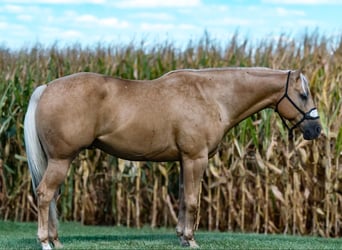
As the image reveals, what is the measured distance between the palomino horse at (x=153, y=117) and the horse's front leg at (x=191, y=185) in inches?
0.4

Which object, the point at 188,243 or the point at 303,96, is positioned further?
the point at 303,96

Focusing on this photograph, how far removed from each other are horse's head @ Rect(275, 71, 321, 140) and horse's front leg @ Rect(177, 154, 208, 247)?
112cm

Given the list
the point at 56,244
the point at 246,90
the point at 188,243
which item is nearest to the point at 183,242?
the point at 188,243

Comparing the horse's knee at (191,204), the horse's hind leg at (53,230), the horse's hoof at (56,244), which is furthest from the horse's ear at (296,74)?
the horse's hoof at (56,244)

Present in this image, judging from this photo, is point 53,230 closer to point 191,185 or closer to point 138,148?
point 138,148

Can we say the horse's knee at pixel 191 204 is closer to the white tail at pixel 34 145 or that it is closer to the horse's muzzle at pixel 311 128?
the horse's muzzle at pixel 311 128

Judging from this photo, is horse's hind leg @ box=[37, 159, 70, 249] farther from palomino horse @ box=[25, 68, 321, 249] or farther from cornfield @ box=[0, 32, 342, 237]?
cornfield @ box=[0, 32, 342, 237]

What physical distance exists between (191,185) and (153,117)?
850 mm

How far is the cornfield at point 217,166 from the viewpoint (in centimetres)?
1302

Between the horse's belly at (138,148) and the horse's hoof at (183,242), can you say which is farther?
the horse's hoof at (183,242)

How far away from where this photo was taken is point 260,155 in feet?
43.7

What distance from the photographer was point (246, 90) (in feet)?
29.6

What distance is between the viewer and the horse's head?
9.01 m

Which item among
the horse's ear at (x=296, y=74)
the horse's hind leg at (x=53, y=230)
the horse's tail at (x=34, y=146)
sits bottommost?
the horse's hind leg at (x=53, y=230)
